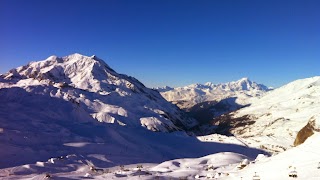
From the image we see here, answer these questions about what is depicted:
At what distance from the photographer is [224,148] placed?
229ft

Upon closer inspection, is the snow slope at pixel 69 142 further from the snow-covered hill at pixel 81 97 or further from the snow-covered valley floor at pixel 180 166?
the snow-covered hill at pixel 81 97

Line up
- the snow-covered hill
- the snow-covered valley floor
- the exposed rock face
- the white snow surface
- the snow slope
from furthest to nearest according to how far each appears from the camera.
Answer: the white snow surface, the snow-covered hill, the snow slope, the exposed rock face, the snow-covered valley floor

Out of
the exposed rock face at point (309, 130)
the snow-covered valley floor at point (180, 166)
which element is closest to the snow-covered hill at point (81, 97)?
the snow-covered valley floor at point (180, 166)

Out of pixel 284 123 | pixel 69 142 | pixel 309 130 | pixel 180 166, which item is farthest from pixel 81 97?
pixel 309 130

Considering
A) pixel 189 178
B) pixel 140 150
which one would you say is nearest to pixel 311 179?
pixel 189 178

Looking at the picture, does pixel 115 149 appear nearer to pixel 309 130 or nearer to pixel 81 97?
pixel 309 130

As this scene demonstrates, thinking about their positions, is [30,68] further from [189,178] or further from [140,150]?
[189,178]

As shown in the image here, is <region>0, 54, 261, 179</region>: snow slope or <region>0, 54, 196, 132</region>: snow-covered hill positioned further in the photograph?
<region>0, 54, 196, 132</region>: snow-covered hill

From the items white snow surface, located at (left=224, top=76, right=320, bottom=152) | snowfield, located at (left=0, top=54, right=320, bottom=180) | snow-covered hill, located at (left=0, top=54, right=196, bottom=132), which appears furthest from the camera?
white snow surface, located at (left=224, top=76, right=320, bottom=152)

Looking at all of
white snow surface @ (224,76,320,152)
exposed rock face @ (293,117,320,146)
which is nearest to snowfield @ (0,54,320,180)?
exposed rock face @ (293,117,320,146)

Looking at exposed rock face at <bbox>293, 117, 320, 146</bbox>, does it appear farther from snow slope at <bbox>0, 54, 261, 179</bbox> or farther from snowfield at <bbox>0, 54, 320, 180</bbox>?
snow slope at <bbox>0, 54, 261, 179</bbox>

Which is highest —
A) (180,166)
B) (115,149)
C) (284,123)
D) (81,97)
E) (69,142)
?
(81,97)

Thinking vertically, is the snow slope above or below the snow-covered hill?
below

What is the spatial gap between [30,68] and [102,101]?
8895 cm
